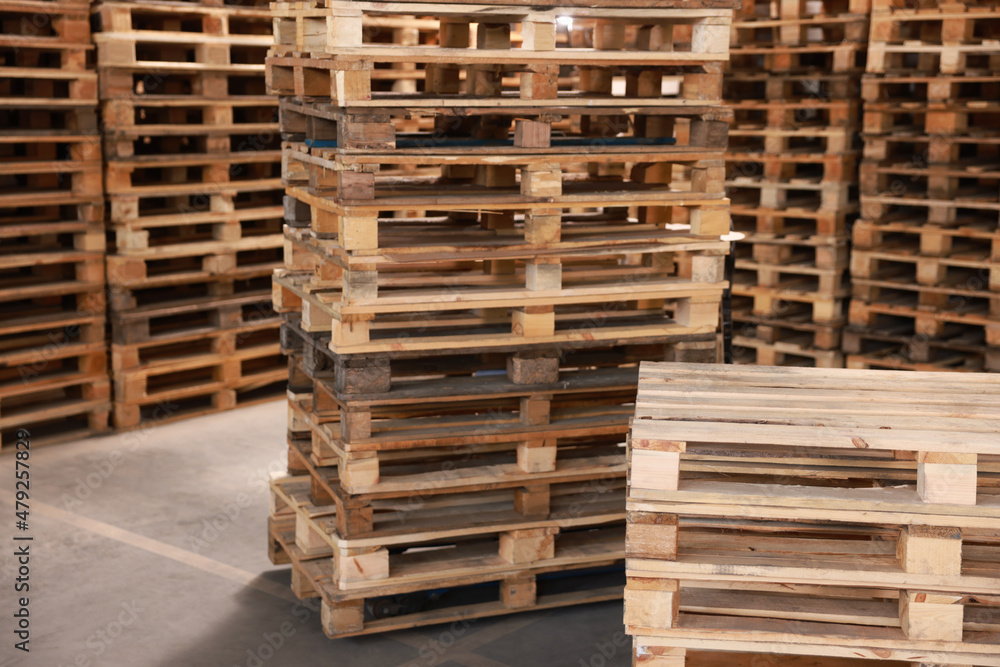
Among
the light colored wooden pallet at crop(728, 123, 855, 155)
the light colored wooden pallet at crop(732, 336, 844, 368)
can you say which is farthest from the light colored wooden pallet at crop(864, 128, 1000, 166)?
the light colored wooden pallet at crop(732, 336, 844, 368)

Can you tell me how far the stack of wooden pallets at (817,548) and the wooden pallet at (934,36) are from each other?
4548mm

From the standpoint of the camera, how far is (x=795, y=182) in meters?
8.76

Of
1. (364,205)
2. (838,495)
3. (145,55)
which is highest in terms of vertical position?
(145,55)

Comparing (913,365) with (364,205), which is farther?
(913,365)

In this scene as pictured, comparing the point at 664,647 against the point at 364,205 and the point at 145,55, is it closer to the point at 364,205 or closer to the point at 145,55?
the point at 364,205

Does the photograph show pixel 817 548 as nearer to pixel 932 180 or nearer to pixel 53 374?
pixel 932 180

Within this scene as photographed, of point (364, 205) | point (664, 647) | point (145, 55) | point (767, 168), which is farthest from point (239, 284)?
point (664, 647)

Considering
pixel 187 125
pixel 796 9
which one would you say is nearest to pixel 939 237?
pixel 796 9

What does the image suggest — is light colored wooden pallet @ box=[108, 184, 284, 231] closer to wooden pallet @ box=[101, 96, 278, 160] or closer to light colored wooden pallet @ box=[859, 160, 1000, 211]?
wooden pallet @ box=[101, 96, 278, 160]

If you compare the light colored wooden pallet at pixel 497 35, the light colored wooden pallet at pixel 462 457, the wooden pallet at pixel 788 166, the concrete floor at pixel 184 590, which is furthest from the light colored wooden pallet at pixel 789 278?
the concrete floor at pixel 184 590

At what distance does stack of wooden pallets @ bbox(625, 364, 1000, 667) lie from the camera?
373 centimetres

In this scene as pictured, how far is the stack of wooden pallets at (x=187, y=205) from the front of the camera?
8.79 metres

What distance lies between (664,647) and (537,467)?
191cm

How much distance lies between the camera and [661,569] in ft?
12.5
